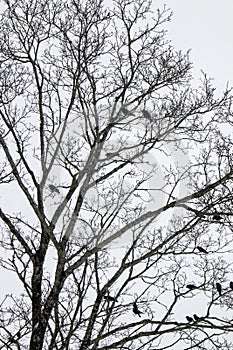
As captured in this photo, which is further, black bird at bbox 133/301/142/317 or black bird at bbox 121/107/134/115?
black bird at bbox 121/107/134/115

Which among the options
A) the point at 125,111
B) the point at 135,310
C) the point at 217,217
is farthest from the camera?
the point at 125,111

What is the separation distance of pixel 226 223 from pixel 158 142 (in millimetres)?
1149

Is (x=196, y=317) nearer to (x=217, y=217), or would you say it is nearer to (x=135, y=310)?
(x=135, y=310)

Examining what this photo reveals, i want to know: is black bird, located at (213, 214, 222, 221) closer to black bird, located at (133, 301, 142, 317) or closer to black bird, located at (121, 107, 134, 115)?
black bird, located at (133, 301, 142, 317)

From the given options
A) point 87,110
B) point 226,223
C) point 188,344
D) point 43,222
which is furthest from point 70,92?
point 188,344

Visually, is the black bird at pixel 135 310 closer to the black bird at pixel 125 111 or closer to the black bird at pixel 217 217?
the black bird at pixel 217 217

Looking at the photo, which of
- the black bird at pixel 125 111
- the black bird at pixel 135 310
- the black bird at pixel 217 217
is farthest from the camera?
the black bird at pixel 125 111

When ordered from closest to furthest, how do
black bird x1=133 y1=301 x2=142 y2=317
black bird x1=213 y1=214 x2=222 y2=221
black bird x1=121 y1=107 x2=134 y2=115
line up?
black bird x1=213 y1=214 x2=222 y2=221 < black bird x1=133 y1=301 x2=142 y2=317 < black bird x1=121 y1=107 x2=134 y2=115

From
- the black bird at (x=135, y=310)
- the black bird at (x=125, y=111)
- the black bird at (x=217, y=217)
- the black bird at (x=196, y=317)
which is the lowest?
the black bird at (x=196, y=317)

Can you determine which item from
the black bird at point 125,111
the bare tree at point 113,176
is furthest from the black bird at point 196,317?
the black bird at point 125,111

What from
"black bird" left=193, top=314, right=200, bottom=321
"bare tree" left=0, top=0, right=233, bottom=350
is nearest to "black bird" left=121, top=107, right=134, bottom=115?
"bare tree" left=0, top=0, right=233, bottom=350

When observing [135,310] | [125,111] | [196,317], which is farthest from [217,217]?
[125,111]

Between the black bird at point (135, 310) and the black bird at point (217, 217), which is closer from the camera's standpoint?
the black bird at point (217, 217)

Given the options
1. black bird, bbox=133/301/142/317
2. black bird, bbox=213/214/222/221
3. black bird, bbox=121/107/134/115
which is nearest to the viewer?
black bird, bbox=213/214/222/221
